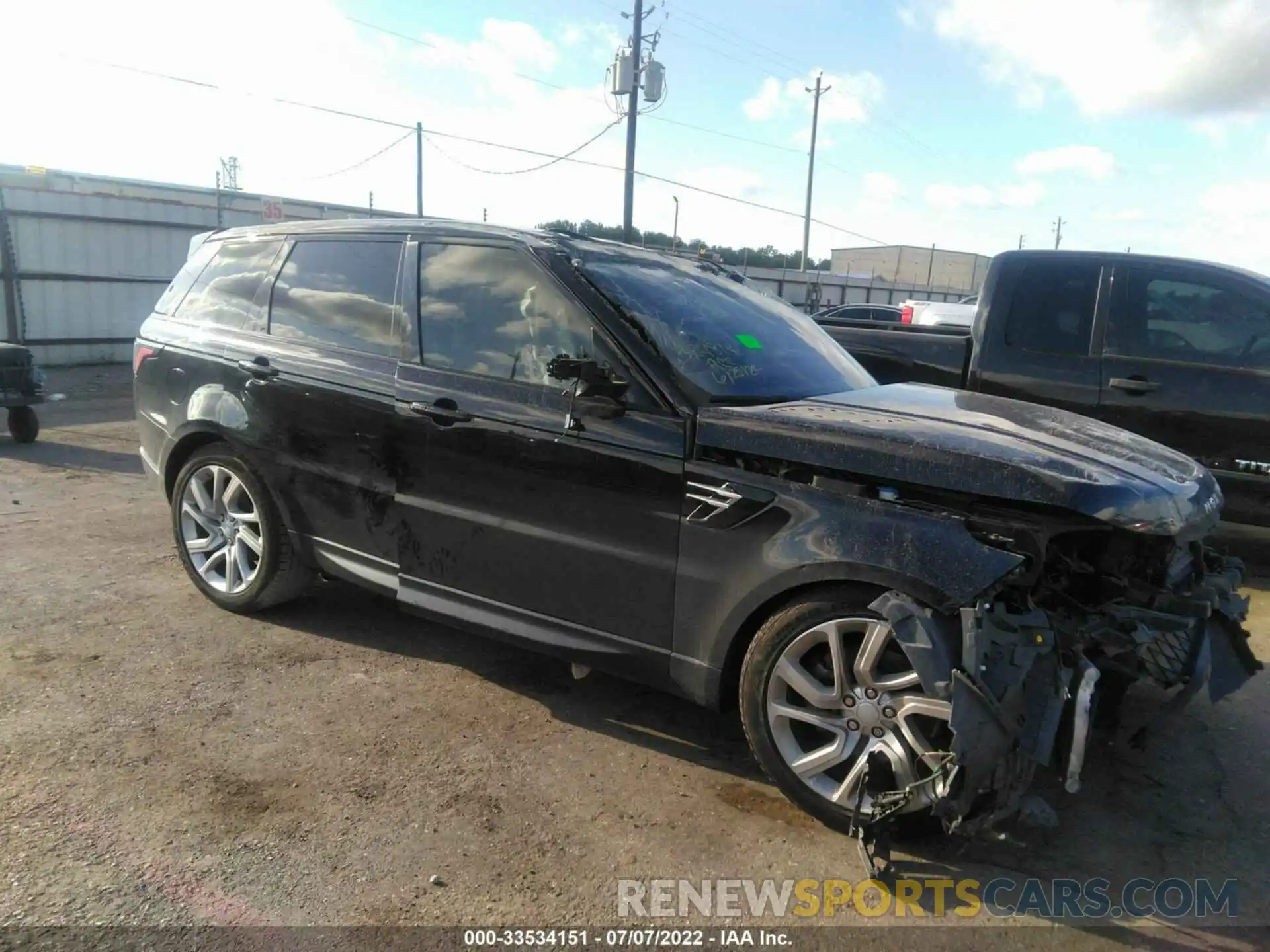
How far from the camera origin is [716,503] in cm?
297

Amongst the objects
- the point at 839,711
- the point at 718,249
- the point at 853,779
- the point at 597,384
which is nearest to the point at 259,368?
the point at 597,384

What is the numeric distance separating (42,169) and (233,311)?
98.9ft

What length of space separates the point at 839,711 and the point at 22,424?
820 centimetres

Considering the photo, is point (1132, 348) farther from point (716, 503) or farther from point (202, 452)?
point (202, 452)

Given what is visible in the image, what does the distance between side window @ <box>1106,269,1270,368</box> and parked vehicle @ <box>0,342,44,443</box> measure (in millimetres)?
8787

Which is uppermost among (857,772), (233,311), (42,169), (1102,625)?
(42,169)

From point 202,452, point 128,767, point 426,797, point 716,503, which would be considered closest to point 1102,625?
point 716,503

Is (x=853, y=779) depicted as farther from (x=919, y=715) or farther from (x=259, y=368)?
(x=259, y=368)

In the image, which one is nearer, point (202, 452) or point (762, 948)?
point (762, 948)

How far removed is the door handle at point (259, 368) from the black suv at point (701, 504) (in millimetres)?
28

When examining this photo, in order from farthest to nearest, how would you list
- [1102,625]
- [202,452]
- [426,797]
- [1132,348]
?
[1132,348] → [202,452] → [426,797] → [1102,625]

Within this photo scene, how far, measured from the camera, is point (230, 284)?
451 cm

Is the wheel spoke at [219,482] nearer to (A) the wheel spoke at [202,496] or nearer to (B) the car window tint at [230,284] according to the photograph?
(A) the wheel spoke at [202,496]

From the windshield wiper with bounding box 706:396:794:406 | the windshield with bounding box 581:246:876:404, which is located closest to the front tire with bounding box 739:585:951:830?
A: the windshield wiper with bounding box 706:396:794:406
